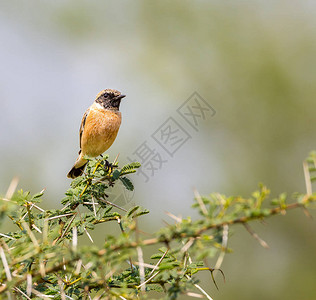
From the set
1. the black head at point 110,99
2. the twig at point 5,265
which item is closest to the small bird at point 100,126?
the black head at point 110,99

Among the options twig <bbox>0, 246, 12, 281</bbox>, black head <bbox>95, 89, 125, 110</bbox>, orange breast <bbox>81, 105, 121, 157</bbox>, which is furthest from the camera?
black head <bbox>95, 89, 125, 110</bbox>

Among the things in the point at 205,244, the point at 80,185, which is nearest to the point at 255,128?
the point at 80,185

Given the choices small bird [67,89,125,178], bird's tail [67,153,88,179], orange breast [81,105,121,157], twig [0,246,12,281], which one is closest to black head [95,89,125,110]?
small bird [67,89,125,178]

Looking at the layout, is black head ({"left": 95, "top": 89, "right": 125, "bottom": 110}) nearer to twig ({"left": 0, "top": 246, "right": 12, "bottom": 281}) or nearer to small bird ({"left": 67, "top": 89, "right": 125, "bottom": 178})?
small bird ({"left": 67, "top": 89, "right": 125, "bottom": 178})

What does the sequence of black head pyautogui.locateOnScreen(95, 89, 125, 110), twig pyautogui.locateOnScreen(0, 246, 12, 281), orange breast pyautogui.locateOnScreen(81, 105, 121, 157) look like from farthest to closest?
black head pyautogui.locateOnScreen(95, 89, 125, 110) → orange breast pyautogui.locateOnScreen(81, 105, 121, 157) → twig pyautogui.locateOnScreen(0, 246, 12, 281)

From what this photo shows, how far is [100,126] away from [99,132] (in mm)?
89

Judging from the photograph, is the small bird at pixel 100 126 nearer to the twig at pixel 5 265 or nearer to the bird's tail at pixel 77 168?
the bird's tail at pixel 77 168

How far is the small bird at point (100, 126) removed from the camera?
6.02 meters

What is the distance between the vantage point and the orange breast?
6.01 metres

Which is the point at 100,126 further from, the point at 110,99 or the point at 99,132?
the point at 110,99

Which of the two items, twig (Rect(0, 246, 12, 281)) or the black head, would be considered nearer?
twig (Rect(0, 246, 12, 281))

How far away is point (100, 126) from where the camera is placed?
19.8 feet

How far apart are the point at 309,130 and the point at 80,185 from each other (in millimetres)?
9392

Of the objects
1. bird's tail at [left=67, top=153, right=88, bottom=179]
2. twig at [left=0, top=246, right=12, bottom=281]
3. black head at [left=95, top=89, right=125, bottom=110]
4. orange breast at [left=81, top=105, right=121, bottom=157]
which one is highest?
twig at [left=0, top=246, right=12, bottom=281]
